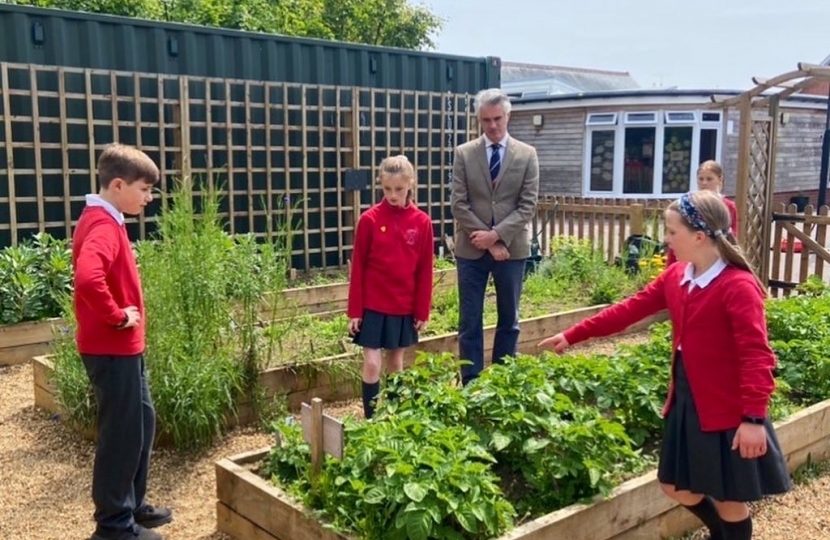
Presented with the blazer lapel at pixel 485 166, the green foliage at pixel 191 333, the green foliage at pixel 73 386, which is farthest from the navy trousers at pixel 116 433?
the blazer lapel at pixel 485 166

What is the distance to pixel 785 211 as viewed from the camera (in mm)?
10078

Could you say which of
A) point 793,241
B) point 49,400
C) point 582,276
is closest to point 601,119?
point 793,241

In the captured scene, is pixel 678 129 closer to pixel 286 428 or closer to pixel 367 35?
pixel 367 35

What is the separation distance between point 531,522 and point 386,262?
189 centimetres

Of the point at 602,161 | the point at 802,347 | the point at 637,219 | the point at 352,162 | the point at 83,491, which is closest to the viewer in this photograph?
the point at 83,491

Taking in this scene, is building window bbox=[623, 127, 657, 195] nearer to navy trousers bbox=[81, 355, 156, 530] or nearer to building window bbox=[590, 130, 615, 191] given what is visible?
building window bbox=[590, 130, 615, 191]

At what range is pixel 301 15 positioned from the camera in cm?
2059

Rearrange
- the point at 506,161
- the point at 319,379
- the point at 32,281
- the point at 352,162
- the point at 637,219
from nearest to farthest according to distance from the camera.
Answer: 1. the point at 506,161
2. the point at 319,379
3. the point at 32,281
4. the point at 637,219
5. the point at 352,162

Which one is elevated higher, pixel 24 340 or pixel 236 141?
pixel 236 141

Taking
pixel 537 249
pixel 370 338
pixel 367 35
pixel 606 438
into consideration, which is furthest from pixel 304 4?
pixel 606 438

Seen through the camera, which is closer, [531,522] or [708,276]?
[708,276]

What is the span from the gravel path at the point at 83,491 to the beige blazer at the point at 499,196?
1825mm

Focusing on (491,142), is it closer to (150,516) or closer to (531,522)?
(531,522)

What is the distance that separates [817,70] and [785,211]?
1.72 m
